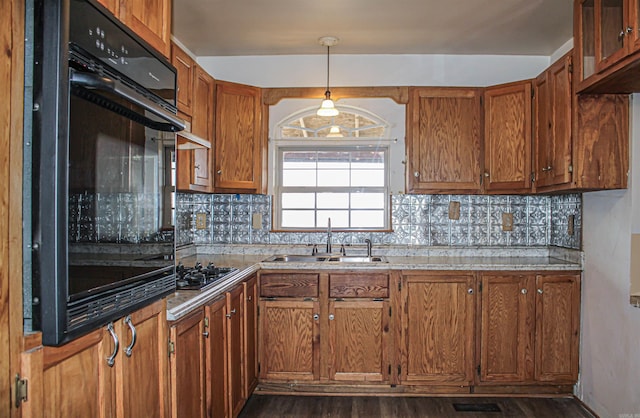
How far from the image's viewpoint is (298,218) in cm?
366

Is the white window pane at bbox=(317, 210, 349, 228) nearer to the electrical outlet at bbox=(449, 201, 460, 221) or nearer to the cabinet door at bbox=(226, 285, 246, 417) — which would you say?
the electrical outlet at bbox=(449, 201, 460, 221)

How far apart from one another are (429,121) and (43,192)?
9.35 ft

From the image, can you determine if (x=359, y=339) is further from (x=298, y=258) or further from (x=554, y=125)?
(x=554, y=125)

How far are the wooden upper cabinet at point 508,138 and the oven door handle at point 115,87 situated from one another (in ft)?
8.44

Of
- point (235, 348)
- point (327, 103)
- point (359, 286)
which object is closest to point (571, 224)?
point (359, 286)

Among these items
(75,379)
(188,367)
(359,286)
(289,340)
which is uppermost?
(75,379)

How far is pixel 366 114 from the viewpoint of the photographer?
11.8 feet

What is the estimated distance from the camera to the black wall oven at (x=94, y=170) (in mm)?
926

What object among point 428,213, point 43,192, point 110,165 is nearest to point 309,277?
point 428,213

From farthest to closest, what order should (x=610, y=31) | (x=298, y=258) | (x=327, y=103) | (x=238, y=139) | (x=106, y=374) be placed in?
1. (x=298, y=258)
2. (x=238, y=139)
3. (x=327, y=103)
4. (x=610, y=31)
5. (x=106, y=374)

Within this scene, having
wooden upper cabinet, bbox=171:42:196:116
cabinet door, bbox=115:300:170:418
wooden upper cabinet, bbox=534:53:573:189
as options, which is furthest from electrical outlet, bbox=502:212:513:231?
cabinet door, bbox=115:300:170:418

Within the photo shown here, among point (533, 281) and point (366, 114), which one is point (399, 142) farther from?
point (533, 281)

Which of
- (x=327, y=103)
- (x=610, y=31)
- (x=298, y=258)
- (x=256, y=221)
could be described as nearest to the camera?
(x=610, y=31)

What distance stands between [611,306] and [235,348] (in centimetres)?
223
